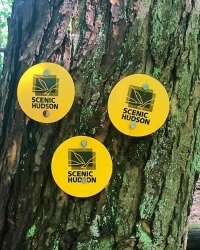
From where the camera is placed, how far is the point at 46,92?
2.97ft

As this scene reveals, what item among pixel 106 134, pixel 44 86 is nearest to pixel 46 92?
pixel 44 86

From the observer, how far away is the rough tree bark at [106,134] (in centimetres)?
88

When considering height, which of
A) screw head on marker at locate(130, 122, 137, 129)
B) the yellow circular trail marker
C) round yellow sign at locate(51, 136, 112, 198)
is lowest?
round yellow sign at locate(51, 136, 112, 198)

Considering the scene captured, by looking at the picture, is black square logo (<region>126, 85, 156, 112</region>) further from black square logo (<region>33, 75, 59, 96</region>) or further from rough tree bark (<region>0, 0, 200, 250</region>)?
black square logo (<region>33, 75, 59, 96</region>)

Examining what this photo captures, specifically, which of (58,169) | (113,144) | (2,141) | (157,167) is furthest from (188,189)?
(2,141)

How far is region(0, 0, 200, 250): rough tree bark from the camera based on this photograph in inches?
34.8

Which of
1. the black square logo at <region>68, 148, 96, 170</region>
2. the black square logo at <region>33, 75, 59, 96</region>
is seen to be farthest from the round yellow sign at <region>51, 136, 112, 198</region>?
the black square logo at <region>33, 75, 59, 96</region>

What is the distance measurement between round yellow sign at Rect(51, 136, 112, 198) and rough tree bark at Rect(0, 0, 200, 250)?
0.02 meters

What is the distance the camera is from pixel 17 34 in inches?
37.7

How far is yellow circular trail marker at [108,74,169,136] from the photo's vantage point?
0.88m

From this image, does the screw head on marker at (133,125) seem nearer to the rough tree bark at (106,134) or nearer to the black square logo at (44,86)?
the rough tree bark at (106,134)

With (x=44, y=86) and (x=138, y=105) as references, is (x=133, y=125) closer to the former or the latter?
(x=138, y=105)

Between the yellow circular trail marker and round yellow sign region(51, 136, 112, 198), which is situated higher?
the yellow circular trail marker

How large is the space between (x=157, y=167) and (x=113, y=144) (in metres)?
0.12
